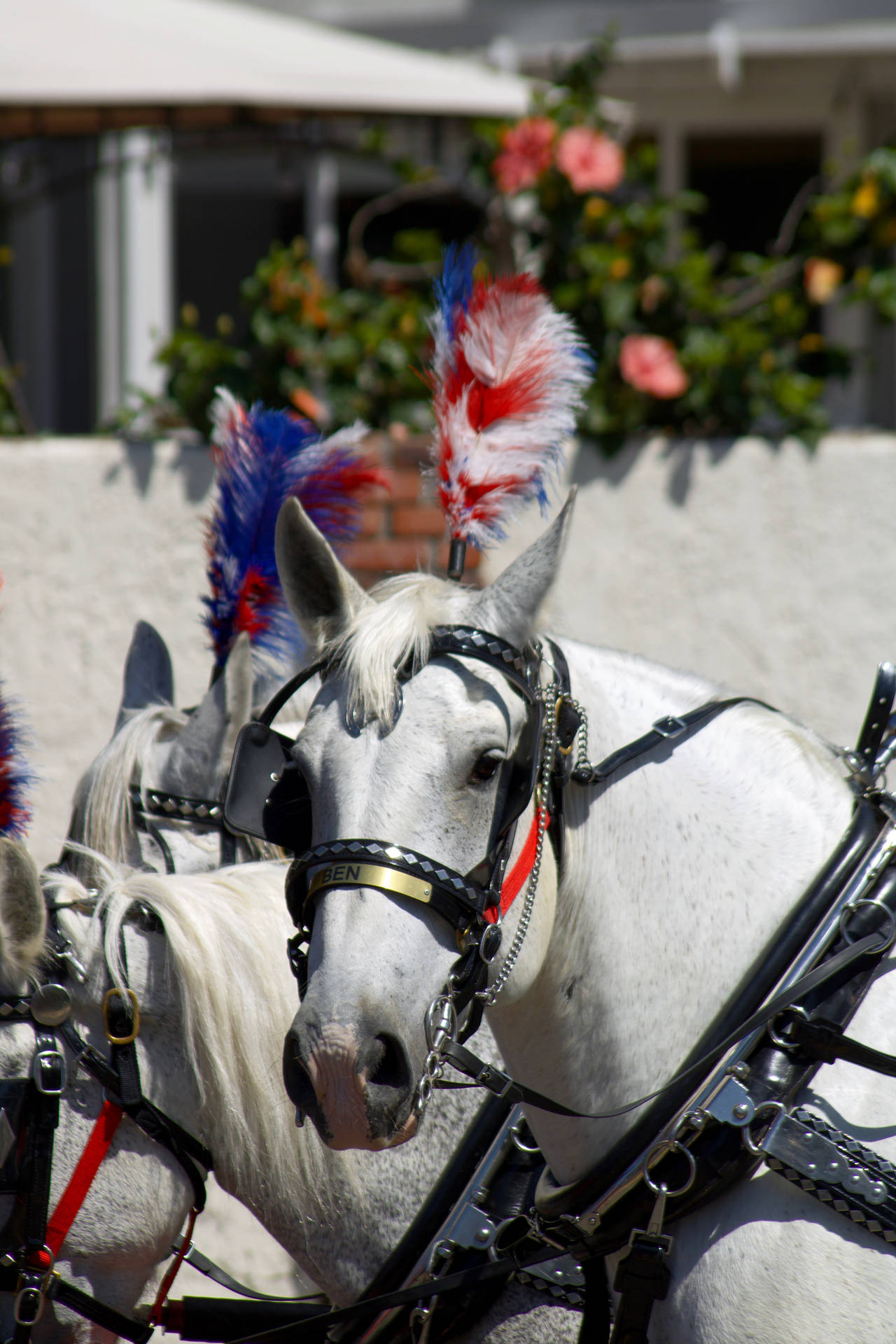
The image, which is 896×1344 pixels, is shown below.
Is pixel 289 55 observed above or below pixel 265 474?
above

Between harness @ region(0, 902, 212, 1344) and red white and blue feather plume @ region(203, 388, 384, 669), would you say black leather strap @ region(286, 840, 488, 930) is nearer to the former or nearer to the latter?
harness @ region(0, 902, 212, 1344)

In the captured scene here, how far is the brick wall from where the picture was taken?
12.7 feet

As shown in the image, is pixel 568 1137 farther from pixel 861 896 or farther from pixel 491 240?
pixel 491 240

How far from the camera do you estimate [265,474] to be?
84.1 inches

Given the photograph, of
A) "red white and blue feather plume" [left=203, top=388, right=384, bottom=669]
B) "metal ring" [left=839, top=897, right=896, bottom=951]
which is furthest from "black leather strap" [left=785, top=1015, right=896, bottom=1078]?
"red white and blue feather plume" [left=203, top=388, right=384, bottom=669]

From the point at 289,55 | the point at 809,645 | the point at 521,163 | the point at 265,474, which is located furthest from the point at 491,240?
the point at 265,474

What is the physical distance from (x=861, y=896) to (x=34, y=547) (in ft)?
10.2

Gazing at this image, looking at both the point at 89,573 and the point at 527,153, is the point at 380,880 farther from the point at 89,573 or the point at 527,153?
the point at 527,153

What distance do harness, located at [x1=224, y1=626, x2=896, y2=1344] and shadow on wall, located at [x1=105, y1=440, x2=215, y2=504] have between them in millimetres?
2496

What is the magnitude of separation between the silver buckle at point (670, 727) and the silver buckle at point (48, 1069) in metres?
0.88

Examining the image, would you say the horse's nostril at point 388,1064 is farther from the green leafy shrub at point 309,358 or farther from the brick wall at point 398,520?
the green leafy shrub at point 309,358

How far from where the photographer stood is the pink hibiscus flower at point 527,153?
4070 mm

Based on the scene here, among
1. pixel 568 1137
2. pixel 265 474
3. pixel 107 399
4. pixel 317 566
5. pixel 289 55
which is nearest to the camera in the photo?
pixel 317 566

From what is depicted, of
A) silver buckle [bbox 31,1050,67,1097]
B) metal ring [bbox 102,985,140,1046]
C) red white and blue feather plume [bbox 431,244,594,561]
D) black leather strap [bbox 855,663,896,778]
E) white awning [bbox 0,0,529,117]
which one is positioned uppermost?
white awning [bbox 0,0,529,117]
